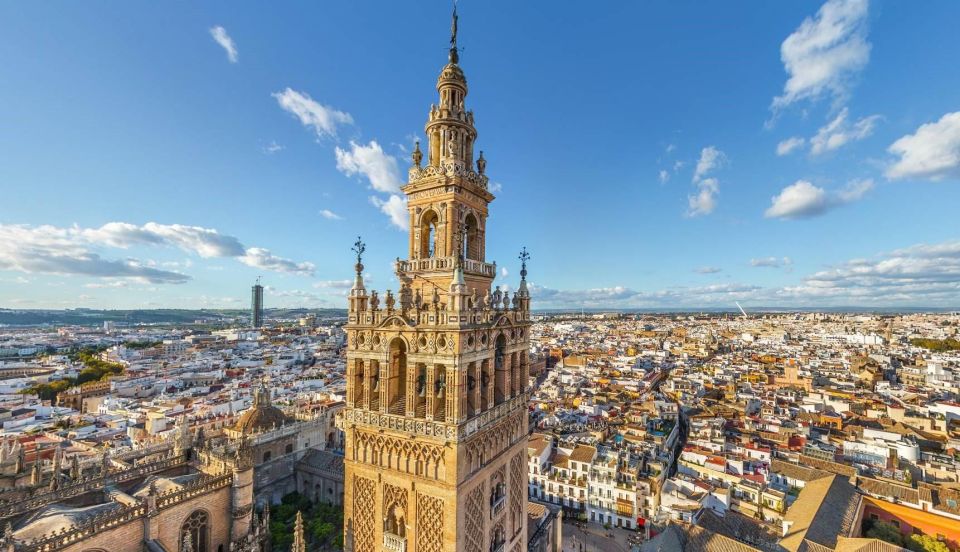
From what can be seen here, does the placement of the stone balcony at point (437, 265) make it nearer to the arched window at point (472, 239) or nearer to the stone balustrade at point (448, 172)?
the arched window at point (472, 239)

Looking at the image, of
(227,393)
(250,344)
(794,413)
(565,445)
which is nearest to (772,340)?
(794,413)

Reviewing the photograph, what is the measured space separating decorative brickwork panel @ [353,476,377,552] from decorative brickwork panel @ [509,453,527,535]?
579 cm

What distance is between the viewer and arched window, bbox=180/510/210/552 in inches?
886

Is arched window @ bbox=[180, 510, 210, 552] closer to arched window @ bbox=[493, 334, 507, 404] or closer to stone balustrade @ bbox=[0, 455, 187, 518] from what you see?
stone balustrade @ bbox=[0, 455, 187, 518]

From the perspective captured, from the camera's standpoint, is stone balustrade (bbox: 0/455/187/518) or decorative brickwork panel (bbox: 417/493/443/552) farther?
stone balustrade (bbox: 0/455/187/518)

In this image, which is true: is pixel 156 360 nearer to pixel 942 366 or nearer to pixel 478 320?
pixel 478 320

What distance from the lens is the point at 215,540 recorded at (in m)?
24.0

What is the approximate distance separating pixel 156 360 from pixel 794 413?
6272 inches

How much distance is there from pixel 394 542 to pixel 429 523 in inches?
68.4

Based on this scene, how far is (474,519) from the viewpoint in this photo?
1416cm

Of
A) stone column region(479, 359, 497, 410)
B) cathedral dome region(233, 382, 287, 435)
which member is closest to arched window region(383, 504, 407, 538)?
stone column region(479, 359, 497, 410)

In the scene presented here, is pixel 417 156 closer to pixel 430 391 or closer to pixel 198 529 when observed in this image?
pixel 430 391

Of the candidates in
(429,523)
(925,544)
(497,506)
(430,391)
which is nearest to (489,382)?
(430,391)

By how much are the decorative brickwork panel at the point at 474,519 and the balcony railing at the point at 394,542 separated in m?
2.21
